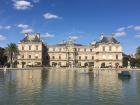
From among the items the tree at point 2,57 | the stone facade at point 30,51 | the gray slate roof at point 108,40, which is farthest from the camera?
the gray slate roof at point 108,40

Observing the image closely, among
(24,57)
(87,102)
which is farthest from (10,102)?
(24,57)

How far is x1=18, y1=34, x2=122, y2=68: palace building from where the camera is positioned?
154 metres

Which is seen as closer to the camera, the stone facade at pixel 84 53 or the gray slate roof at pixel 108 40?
the stone facade at pixel 84 53

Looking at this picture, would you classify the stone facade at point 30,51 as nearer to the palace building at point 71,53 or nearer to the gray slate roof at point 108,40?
the palace building at point 71,53

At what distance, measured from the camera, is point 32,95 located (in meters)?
33.7

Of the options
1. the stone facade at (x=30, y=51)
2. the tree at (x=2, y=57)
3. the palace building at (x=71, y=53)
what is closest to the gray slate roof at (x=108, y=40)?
the palace building at (x=71, y=53)

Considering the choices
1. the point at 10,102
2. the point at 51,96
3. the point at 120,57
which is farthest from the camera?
the point at 120,57

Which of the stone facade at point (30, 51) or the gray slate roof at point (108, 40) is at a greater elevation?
the gray slate roof at point (108, 40)

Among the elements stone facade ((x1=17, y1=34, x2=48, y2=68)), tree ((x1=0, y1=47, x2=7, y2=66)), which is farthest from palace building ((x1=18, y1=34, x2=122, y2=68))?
tree ((x1=0, y1=47, x2=7, y2=66))

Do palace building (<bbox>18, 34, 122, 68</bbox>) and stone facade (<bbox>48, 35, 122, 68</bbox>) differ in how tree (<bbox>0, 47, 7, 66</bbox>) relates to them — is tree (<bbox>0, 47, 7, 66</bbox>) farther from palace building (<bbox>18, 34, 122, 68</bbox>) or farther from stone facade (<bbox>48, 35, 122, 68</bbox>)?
stone facade (<bbox>48, 35, 122, 68</bbox>)

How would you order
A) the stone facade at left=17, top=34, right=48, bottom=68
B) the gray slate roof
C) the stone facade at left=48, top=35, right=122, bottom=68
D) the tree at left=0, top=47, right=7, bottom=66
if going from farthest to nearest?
the gray slate roof, the stone facade at left=48, top=35, right=122, bottom=68, the stone facade at left=17, top=34, right=48, bottom=68, the tree at left=0, top=47, right=7, bottom=66

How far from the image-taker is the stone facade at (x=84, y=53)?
506ft

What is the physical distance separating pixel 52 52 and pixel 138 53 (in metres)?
48.1

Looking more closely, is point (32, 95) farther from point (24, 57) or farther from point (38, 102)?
point (24, 57)
